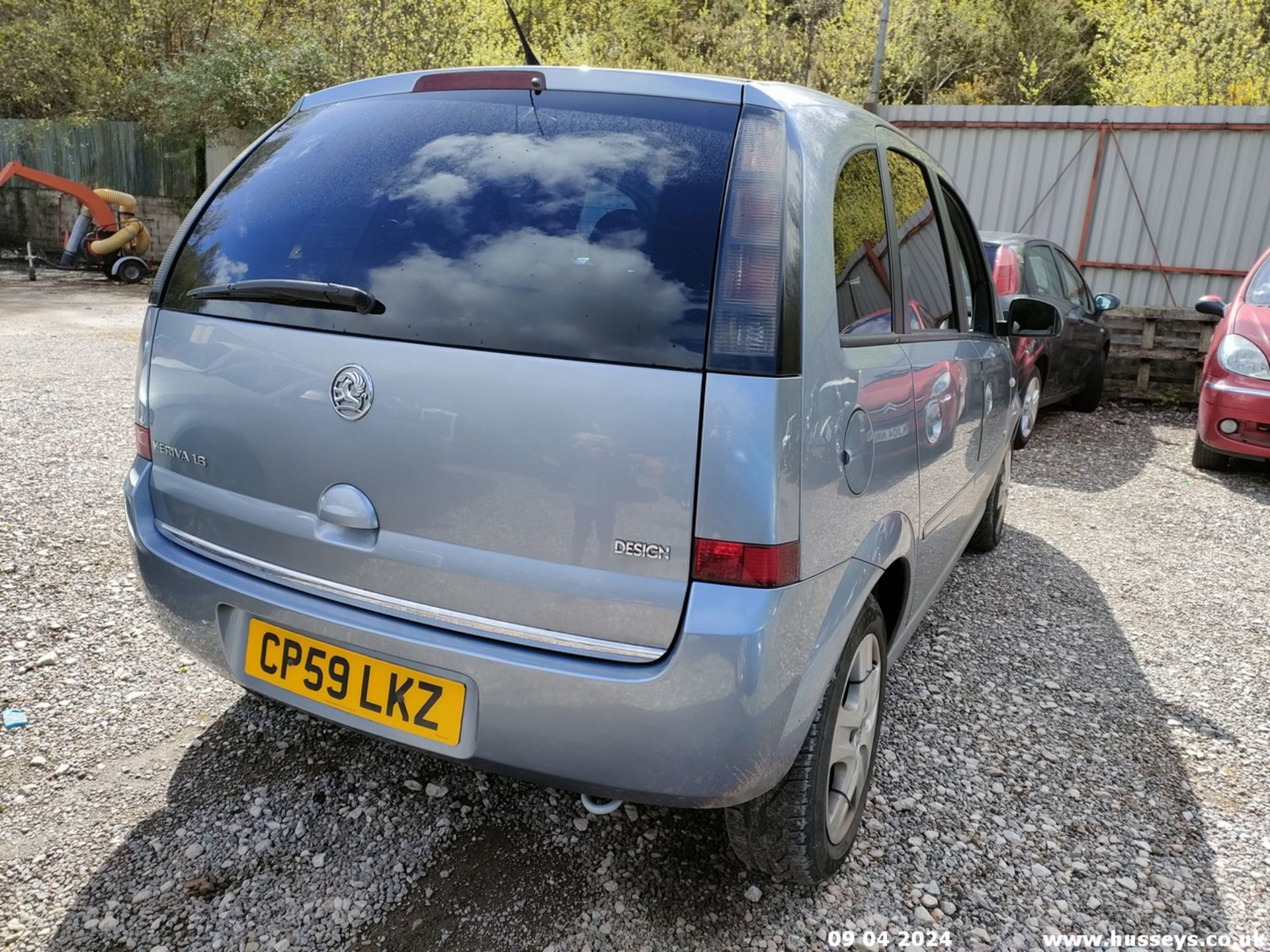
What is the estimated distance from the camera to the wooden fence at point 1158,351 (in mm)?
8508

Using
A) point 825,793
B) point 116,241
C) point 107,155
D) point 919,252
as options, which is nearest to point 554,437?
point 825,793

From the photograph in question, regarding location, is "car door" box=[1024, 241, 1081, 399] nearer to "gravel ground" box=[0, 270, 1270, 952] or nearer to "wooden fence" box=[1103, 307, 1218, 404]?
"wooden fence" box=[1103, 307, 1218, 404]

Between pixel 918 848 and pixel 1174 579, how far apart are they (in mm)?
2819

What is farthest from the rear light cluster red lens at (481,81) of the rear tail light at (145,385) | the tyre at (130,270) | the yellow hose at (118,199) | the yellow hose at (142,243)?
the yellow hose at (118,199)

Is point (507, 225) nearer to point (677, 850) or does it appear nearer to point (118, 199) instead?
point (677, 850)

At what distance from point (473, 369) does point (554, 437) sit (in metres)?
0.21

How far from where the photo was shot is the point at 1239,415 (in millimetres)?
5902

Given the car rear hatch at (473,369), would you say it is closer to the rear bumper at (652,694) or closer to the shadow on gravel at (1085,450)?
the rear bumper at (652,694)

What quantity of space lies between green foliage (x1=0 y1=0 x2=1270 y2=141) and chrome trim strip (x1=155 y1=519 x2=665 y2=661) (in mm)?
14822

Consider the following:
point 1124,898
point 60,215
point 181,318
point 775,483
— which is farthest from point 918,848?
point 60,215

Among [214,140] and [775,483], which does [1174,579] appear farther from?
[214,140]

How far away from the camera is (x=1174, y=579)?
4.49 meters

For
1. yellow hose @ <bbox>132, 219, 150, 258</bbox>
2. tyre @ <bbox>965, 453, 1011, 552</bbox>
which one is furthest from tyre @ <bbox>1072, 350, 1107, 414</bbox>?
yellow hose @ <bbox>132, 219, 150, 258</bbox>

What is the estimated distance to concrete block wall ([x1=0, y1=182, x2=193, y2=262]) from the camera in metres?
16.9
